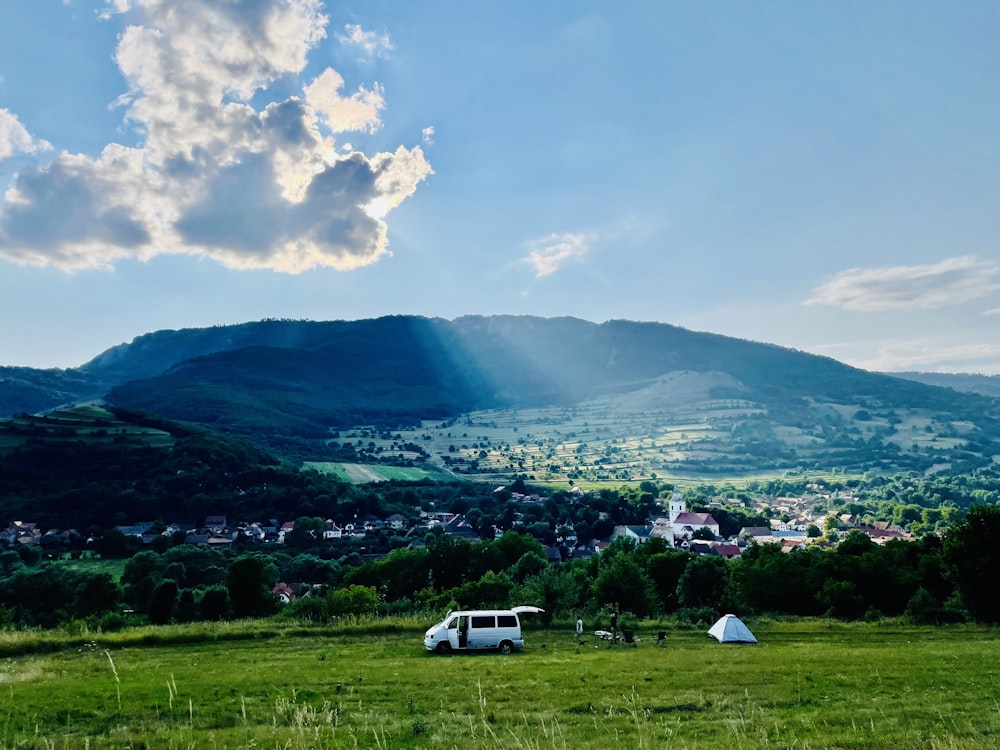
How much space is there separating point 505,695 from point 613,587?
984 inches

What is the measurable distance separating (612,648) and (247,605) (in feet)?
107

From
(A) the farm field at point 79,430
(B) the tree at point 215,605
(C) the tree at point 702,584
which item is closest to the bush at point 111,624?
(B) the tree at point 215,605

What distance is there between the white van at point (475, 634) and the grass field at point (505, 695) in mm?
797

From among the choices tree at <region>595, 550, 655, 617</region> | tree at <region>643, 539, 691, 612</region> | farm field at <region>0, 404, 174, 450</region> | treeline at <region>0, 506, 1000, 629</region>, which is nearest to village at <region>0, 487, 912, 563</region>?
treeline at <region>0, 506, 1000, 629</region>

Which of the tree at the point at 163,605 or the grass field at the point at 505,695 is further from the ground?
the grass field at the point at 505,695

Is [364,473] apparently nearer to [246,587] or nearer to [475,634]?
[246,587]

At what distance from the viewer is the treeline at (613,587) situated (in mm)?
32062

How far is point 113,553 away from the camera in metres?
86.2

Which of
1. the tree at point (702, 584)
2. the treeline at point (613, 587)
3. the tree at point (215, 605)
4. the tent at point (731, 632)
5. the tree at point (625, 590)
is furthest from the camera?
the tree at point (215, 605)

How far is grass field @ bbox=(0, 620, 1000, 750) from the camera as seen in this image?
10.7 m

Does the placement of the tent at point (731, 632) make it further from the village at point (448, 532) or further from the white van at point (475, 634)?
the village at point (448, 532)

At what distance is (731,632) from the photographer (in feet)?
80.8

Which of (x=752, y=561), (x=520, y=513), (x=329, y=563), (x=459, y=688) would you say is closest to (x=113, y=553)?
(x=329, y=563)

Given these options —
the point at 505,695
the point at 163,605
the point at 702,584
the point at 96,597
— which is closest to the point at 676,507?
the point at 702,584
